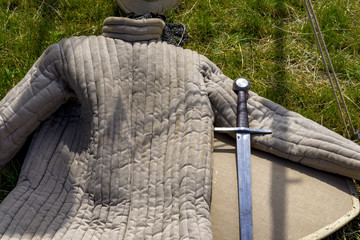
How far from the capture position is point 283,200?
215 centimetres

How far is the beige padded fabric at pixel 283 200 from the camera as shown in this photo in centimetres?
208

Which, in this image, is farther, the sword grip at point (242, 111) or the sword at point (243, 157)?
the sword grip at point (242, 111)

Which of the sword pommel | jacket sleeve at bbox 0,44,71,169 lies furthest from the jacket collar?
the sword pommel

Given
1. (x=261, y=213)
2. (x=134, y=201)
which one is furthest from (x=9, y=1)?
(x=261, y=213)

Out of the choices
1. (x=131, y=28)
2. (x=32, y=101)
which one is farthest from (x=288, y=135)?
(x=32, y=101)

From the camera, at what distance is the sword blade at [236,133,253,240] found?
6.61 feet

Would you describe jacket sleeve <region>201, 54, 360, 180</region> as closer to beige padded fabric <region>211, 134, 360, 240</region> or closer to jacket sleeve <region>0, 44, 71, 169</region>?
beige padded fabric <region>211, 134, 360, 240</region>

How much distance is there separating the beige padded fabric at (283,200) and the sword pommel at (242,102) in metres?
0.18

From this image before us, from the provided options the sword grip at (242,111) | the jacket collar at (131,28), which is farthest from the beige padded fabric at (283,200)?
the jacket collar at (131,28)

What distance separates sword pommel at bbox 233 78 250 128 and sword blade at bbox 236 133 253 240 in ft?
0.25

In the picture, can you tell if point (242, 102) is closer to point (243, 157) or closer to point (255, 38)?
point (243, 157)

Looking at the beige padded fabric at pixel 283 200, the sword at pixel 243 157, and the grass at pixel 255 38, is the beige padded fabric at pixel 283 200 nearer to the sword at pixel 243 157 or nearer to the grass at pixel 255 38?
the sword at pixel 243 157

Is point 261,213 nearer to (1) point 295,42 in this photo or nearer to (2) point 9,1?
(1) point 295,42

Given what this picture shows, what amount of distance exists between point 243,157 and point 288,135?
0.30 m
